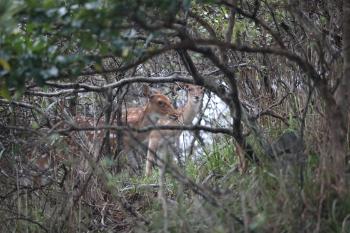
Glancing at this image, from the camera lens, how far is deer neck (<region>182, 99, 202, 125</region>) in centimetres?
1117

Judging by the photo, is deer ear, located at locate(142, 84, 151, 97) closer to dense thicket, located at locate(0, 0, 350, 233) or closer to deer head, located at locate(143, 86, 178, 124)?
A: deer head, located at locate(143, 86, 178, 124)

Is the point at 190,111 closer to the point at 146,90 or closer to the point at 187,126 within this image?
the point at 146,90

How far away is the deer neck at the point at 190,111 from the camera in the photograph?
36.7 ft

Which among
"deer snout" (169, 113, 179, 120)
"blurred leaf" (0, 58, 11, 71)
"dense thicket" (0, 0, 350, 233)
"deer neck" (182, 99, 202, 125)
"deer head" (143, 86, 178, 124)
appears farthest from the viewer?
"deer neck" (182, 99, 202, 125)

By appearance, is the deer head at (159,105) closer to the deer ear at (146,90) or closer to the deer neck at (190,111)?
the deer ear at (146,90)

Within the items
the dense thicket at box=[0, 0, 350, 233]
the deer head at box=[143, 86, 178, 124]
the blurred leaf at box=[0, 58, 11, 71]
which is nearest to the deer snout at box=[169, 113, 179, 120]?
the deer head at box=[143, 86, 178, 124]

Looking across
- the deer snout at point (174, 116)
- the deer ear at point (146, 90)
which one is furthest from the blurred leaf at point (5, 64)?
the deer ear at point (146, 90)

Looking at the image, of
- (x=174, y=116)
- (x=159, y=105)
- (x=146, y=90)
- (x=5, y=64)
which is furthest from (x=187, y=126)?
(x=146, y=90)

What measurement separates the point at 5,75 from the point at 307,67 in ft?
5.73

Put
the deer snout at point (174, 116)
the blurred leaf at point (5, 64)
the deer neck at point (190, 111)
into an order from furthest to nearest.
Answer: the deer neck at point (190, 111) → the deer snout at point (174, 116) → the blurred leaf at point (5, 64)

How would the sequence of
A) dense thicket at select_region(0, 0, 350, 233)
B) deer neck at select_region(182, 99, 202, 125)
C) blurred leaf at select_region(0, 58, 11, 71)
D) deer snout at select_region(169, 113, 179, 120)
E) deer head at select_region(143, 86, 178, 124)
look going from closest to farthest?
blurred leaf at select_region(0, 58, 11, 71) < dense thicket at select_region(0, 0, 350, 233) < deer snout at select_region(169, 113, 179, 120) < deer head at select_region(143, 86, 178, 124) < deer neck at select_region(182, 99, 202, 125)

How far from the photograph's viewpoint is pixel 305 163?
4.70 metres

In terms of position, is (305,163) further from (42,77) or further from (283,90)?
(283,90)

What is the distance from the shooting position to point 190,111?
11.3 metres
